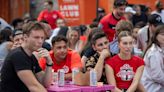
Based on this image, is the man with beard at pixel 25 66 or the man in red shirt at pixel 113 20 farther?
the man in red shirt at pixel 113 20

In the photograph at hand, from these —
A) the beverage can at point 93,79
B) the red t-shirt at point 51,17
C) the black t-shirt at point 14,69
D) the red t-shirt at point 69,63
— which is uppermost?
the black t-shirt at point 14,69

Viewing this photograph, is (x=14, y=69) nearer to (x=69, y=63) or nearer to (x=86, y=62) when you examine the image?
(x=86, y=62)

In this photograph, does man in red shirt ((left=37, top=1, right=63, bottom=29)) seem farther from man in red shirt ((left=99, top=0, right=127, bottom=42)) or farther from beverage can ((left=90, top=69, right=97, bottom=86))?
beverage can ((left=90, top=69, right=97, bottom=86))

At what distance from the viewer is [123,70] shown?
29.3ft

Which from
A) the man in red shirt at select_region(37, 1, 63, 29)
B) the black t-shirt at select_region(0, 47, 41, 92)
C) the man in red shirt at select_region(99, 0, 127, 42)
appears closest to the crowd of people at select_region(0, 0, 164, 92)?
the black t-shirt at select_region(0, 47, 41, 92)

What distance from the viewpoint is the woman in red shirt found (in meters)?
8.90

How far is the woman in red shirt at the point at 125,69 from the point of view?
8898mm

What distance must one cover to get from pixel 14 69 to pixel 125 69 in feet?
6.89

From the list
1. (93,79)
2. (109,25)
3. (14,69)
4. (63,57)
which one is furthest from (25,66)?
(109,25)

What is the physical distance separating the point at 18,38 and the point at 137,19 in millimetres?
8062

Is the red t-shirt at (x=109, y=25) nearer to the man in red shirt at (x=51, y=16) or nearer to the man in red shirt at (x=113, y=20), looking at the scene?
the man in red shirt at (x=113, y=20)

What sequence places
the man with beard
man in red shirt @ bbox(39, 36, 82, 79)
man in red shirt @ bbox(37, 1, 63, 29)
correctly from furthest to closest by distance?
man in red shirt @ bbox(37, 1, 63, 29) < man in red shirt @ bbox(39, 36, 82, 79) < the man with beard

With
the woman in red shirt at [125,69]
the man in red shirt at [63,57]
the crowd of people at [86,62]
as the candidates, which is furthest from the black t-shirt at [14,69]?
the man in red shirt at [63,57]

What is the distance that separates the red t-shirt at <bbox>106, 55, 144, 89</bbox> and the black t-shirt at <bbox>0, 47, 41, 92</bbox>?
1.83 metres
